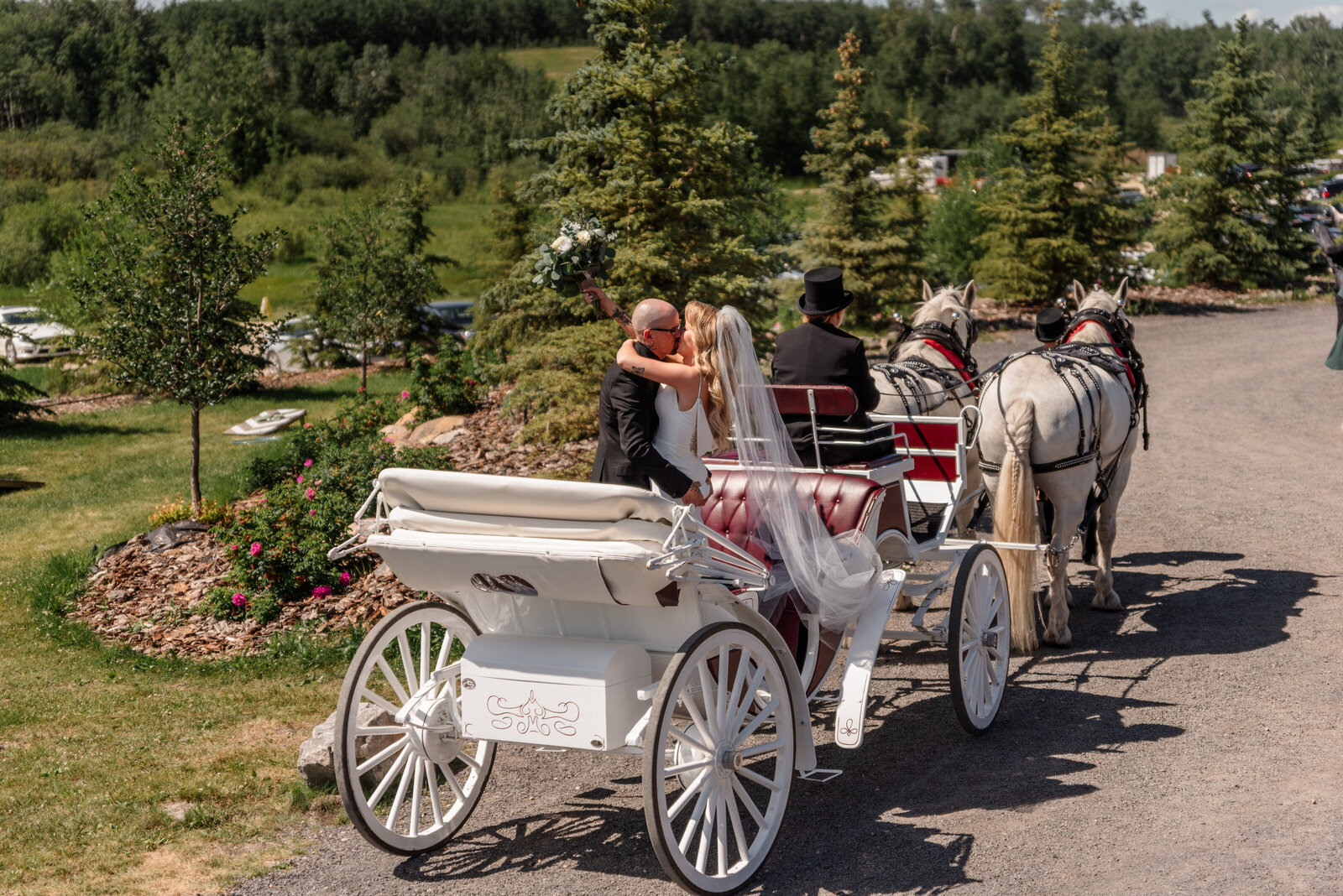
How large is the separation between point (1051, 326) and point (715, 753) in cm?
580

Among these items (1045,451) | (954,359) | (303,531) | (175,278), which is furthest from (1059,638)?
(175,278)

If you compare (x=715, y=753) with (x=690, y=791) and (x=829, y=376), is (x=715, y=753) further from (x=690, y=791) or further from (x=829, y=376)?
(x=829, y=376)

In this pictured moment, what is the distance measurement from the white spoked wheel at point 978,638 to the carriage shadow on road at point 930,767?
21 cm

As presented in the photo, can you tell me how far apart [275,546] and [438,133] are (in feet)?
255

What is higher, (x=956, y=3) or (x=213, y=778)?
(x=956, y=3)

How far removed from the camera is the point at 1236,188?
2773 centimetres

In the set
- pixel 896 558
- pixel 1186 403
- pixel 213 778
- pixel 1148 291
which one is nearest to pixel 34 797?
pixel 213 778

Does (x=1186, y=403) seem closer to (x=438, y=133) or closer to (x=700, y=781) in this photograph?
(x=700, y=781)

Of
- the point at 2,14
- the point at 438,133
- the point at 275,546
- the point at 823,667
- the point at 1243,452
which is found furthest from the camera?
the point at 2,14

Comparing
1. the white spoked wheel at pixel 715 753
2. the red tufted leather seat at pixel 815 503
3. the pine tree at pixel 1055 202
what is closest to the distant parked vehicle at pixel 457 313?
the pine tree at pixel 1055 202

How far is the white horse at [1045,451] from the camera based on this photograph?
716cm

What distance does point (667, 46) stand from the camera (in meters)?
14.0

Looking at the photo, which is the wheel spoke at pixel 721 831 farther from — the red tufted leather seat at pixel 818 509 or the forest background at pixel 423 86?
the forest background at pixel 423 86

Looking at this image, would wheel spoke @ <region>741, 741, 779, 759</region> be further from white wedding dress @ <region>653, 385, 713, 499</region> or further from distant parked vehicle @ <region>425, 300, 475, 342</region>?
distant parked vehicle @ <region>425, 300, 475, 342</region>
